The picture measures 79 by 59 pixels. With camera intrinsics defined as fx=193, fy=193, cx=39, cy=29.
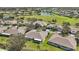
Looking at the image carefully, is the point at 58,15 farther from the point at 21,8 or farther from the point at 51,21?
the point at 21,8

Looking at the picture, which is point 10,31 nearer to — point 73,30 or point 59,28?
point 59,28

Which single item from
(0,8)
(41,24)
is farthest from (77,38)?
(0,8)

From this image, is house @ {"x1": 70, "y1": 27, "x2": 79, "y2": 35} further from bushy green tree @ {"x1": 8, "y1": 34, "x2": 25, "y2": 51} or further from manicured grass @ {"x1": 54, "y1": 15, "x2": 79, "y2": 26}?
bushy green tree @ {"x1": 8, "y1": 34, "x2": 25, "y2": 51}

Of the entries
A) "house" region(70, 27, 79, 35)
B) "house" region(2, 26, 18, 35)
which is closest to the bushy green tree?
"house" region(2, 26, 18, 35)
